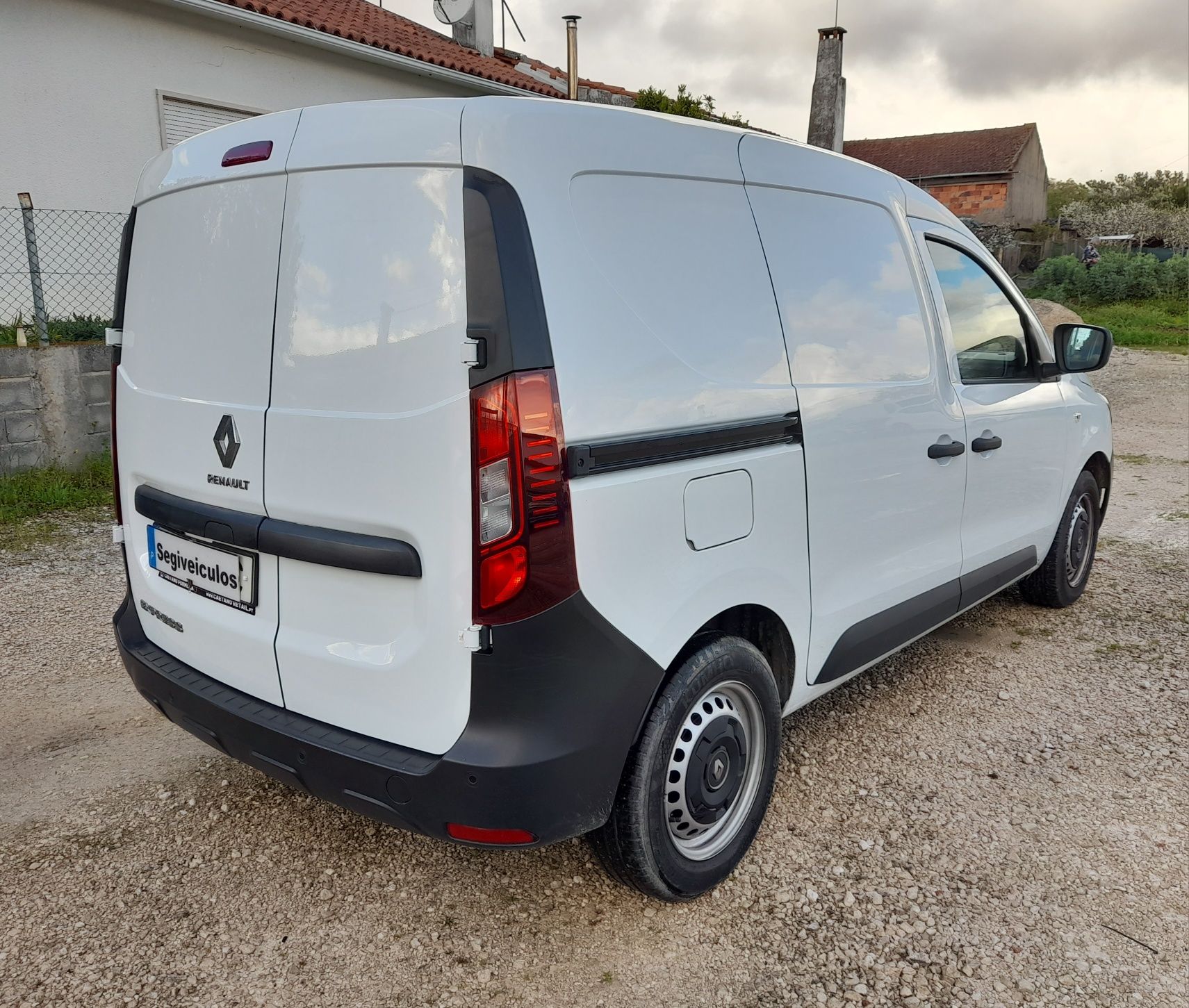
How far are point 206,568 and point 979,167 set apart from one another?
4178 centimetres

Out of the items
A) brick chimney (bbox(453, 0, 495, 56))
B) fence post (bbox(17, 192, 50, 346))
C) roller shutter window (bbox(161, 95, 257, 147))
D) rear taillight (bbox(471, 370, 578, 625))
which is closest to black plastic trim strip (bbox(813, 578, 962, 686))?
rear taillight (bbox(471, 370, 578, 625))

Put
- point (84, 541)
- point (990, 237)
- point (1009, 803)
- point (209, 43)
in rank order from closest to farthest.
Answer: point (1009, 803) < point (84, 541) < point (209, 43) < point (990, 237)

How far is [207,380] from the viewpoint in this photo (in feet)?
7.69

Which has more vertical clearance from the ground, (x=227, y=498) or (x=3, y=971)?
(x=227, y=498)

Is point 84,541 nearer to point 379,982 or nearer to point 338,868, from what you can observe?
point 338,868

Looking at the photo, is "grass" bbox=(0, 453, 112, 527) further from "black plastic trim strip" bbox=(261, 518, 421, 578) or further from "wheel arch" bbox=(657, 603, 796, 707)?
"wheel arch" bbox=(657, 603, 796, 707)

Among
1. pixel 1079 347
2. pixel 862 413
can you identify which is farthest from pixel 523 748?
pixel 1079 347

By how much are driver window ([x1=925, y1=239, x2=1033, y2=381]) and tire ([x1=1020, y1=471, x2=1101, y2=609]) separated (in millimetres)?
984

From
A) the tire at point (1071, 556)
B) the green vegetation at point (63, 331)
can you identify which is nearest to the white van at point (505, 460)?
the tire at point (1071, 556)

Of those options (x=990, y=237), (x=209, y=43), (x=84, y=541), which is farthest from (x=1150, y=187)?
(x=84, y=541)

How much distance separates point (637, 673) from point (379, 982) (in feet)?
3.29

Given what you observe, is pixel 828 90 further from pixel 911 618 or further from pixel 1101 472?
pixel 911 618

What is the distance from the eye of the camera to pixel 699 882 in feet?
8.16

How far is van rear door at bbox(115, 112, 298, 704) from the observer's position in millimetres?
2219
